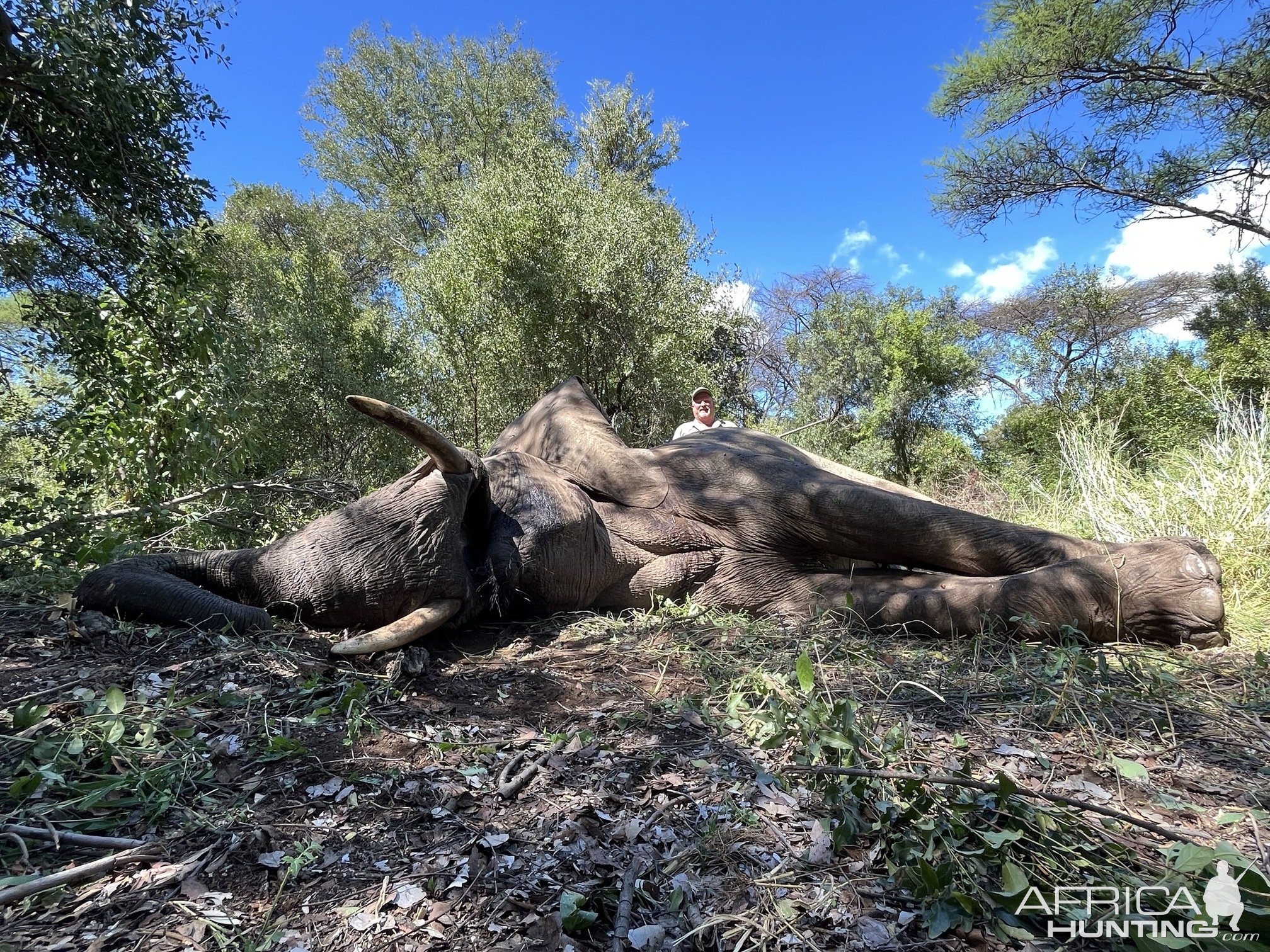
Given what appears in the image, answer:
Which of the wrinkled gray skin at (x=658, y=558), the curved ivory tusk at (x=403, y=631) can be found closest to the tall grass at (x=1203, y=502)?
the wrinkled gray skin at (x=658, y=558)

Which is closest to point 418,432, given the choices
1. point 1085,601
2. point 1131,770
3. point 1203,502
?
point 1131,770

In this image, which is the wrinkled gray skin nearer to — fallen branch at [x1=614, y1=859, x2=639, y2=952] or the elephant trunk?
the elephant trunk

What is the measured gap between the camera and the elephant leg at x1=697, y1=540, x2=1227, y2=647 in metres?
3.19

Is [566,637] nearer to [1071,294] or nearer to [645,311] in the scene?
[645,311]

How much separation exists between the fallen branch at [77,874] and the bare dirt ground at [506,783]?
0.04 feet

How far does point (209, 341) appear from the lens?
15.2ft

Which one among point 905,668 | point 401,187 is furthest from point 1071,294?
point 905,668

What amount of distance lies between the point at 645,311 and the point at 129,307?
30.6ft

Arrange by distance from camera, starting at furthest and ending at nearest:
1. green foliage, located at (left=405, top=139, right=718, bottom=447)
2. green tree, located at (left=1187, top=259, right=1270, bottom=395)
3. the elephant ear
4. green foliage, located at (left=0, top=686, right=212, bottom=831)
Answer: green tree, located at (left=1187, top=259, right=1270, bottom=395) < green foliage, located at (left=405, top=139, right=718, bottom=447) < the elephant ear < green foliage, located at (left=0, top=686, right=212, bottom=831)

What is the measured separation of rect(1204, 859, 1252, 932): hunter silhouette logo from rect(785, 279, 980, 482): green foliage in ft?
55.7

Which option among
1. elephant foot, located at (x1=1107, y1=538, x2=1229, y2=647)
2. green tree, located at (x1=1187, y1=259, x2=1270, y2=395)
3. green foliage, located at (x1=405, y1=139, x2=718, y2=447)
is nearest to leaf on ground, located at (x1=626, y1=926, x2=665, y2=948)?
elephant foot, located at (x1=1107, y1=538, x2=1229, y2=647)

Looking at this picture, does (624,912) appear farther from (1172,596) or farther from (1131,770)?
(1172,596)

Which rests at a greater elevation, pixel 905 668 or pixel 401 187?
pixel 401 187

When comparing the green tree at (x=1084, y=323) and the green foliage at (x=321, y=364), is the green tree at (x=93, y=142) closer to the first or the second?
the green foliage at (x=321, y=364)
